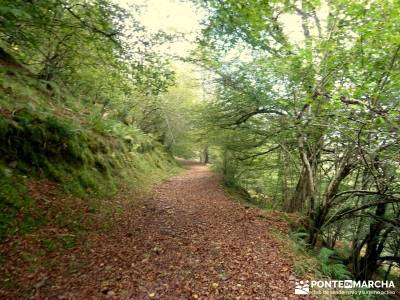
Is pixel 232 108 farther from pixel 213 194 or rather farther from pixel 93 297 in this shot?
pixel 93 297

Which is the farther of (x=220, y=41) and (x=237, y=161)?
(x=237, y=161)

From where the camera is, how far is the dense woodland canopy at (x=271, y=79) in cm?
488

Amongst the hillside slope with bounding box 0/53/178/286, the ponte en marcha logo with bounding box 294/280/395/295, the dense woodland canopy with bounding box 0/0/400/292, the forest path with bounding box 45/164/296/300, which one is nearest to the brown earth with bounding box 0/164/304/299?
the forest path with bounding box 45/164/296/300

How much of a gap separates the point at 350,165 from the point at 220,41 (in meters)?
4.48

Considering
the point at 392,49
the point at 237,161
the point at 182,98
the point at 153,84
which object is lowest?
the point at 237,161

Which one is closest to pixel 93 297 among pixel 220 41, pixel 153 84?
pixel 153 84

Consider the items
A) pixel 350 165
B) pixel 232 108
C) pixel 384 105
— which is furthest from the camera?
pixel 232 108

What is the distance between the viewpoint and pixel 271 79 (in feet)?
26.8

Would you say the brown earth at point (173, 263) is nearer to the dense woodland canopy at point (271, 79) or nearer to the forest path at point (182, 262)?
the forest path at point (182, 262)

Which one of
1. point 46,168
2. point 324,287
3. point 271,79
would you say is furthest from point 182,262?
point 271,79

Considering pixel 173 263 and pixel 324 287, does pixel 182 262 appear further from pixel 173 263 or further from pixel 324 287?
pixel 324 287

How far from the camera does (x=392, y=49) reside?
15.9 feet

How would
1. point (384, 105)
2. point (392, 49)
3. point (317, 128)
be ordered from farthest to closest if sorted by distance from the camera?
point (317, 128) → point (384, 105) → point (392, 49)

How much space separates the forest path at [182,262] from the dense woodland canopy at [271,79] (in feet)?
5.23
